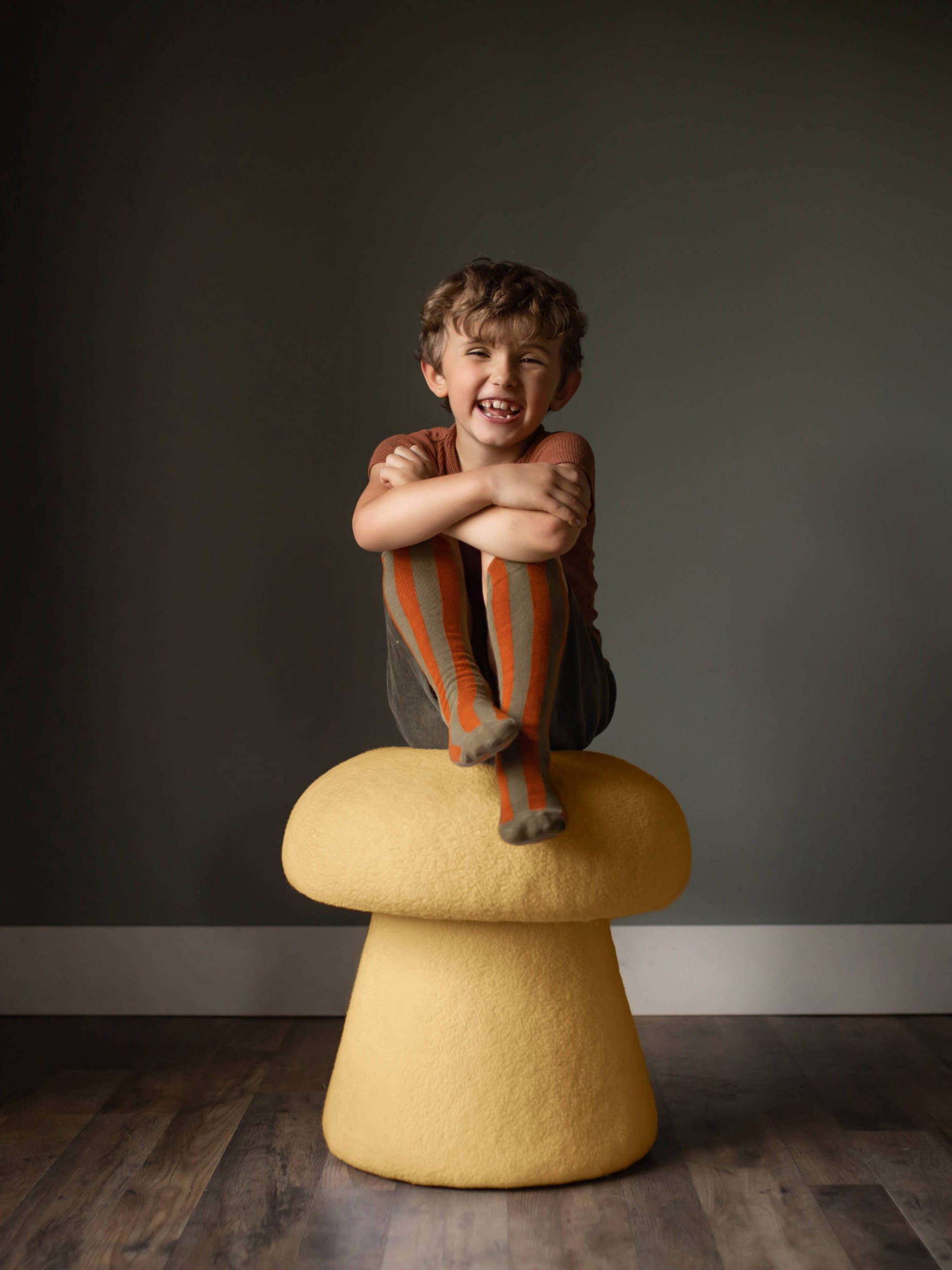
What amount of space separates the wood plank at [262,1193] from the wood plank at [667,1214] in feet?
1.27

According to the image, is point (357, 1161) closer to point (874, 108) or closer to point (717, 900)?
point (717, 900)

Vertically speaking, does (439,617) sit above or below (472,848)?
above

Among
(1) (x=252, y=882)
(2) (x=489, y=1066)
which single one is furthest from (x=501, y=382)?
(1) (x=252, y=882)

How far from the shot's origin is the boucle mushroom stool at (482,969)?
128 centimetres

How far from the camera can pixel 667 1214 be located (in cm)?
126

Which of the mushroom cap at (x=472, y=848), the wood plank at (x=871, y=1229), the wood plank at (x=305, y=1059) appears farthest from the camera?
the wood plank at (x=305, y=1059)

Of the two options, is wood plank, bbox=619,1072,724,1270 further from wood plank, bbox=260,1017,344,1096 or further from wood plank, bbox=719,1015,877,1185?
wood plank, bbox=260,1017,344,1096

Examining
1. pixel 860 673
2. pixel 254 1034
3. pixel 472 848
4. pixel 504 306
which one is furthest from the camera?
pixel 860 673

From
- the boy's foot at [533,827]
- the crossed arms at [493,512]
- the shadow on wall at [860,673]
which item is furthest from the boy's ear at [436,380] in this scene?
the shadow on wall at [860,673]

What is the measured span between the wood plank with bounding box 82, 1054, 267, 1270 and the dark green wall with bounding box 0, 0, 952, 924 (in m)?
0.42

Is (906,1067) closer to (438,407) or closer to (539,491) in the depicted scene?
(539,491)

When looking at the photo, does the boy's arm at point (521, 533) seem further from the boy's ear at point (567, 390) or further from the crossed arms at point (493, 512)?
the boy's ear at point (567, 390)

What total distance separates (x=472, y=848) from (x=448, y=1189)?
43 centimetres

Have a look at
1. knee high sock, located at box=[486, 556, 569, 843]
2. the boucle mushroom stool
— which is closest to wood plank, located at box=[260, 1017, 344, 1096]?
the boucle mushroom stool
